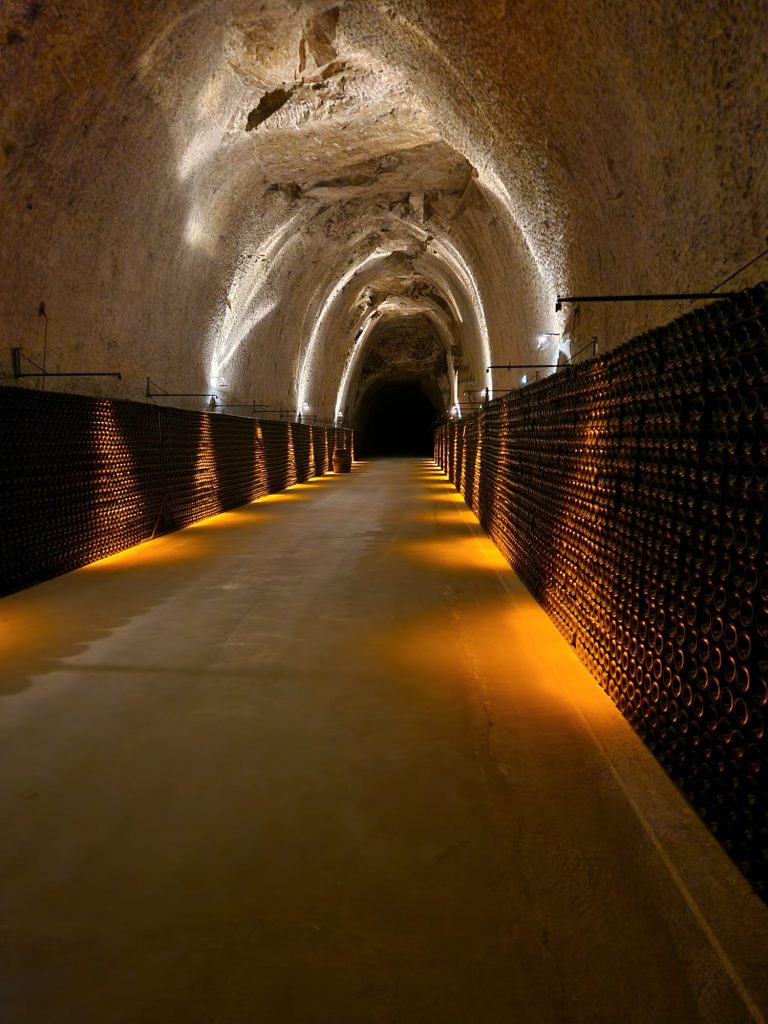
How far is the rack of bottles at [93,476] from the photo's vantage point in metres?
5.35

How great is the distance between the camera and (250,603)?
4.77 meters

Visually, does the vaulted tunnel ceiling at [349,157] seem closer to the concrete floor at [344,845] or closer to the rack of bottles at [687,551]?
the rack of bottles at [687,551]

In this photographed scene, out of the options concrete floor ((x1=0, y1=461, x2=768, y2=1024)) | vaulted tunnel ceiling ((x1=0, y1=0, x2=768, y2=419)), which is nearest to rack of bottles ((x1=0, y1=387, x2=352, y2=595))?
vaulted tunnel ceiling ((x1=0, y1=0, x2=768, y2=419))

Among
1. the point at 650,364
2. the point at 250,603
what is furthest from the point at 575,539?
the point at 250,603

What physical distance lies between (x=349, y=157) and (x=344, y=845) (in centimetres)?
1212

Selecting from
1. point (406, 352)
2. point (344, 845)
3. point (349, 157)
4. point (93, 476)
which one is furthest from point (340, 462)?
point (344, 845)

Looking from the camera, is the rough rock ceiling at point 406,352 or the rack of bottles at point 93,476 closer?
the rack of bottles at point 93,476

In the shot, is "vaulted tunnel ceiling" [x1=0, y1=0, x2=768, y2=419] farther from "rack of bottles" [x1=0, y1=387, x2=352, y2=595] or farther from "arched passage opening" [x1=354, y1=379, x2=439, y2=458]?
"arched passage opening" [x1=354, y1=379, x2=439, y2=458]

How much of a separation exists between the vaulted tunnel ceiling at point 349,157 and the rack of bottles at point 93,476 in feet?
2.85

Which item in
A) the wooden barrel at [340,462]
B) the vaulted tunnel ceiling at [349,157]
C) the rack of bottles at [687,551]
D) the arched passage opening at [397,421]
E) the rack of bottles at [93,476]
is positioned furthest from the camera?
the arched passage opening at [397,421]

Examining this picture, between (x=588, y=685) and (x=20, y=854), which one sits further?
(x=588, y=685)

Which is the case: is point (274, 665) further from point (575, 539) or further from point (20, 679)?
point (575, 539)

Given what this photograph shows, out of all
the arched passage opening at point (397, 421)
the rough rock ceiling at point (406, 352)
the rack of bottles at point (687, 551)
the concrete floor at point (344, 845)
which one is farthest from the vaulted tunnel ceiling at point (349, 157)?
the arched passage opening at point (397, 421)

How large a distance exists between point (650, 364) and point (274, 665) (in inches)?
96.5
